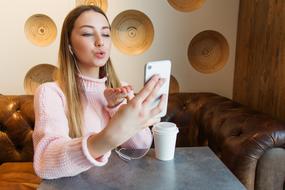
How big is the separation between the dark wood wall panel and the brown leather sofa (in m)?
0.12

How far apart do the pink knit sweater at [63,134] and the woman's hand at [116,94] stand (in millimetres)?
39

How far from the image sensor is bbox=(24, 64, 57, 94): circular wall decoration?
68.6 inches

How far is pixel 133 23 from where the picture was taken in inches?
71.1

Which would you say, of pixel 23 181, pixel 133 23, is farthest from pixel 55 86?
pixel 133 23

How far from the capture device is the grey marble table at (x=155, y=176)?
0.70m

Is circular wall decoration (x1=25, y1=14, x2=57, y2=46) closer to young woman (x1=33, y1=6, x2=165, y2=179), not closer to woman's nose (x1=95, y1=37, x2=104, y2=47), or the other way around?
young woman (x1=33, y1=6, x2=165, y2=179)

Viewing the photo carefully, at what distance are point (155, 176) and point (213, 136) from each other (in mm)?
724

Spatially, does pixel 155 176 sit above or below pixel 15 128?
above

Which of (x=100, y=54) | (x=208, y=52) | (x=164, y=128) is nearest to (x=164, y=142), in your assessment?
(x=164, y=128)

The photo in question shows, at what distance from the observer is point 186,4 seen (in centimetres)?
178

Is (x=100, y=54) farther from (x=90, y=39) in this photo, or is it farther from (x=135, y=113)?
Result: (x=135, y=113)

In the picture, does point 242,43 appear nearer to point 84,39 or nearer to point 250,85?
point 250,85

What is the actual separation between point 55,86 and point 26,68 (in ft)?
2.97

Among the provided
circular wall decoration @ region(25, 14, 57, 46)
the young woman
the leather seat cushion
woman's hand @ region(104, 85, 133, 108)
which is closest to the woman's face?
the young woman
